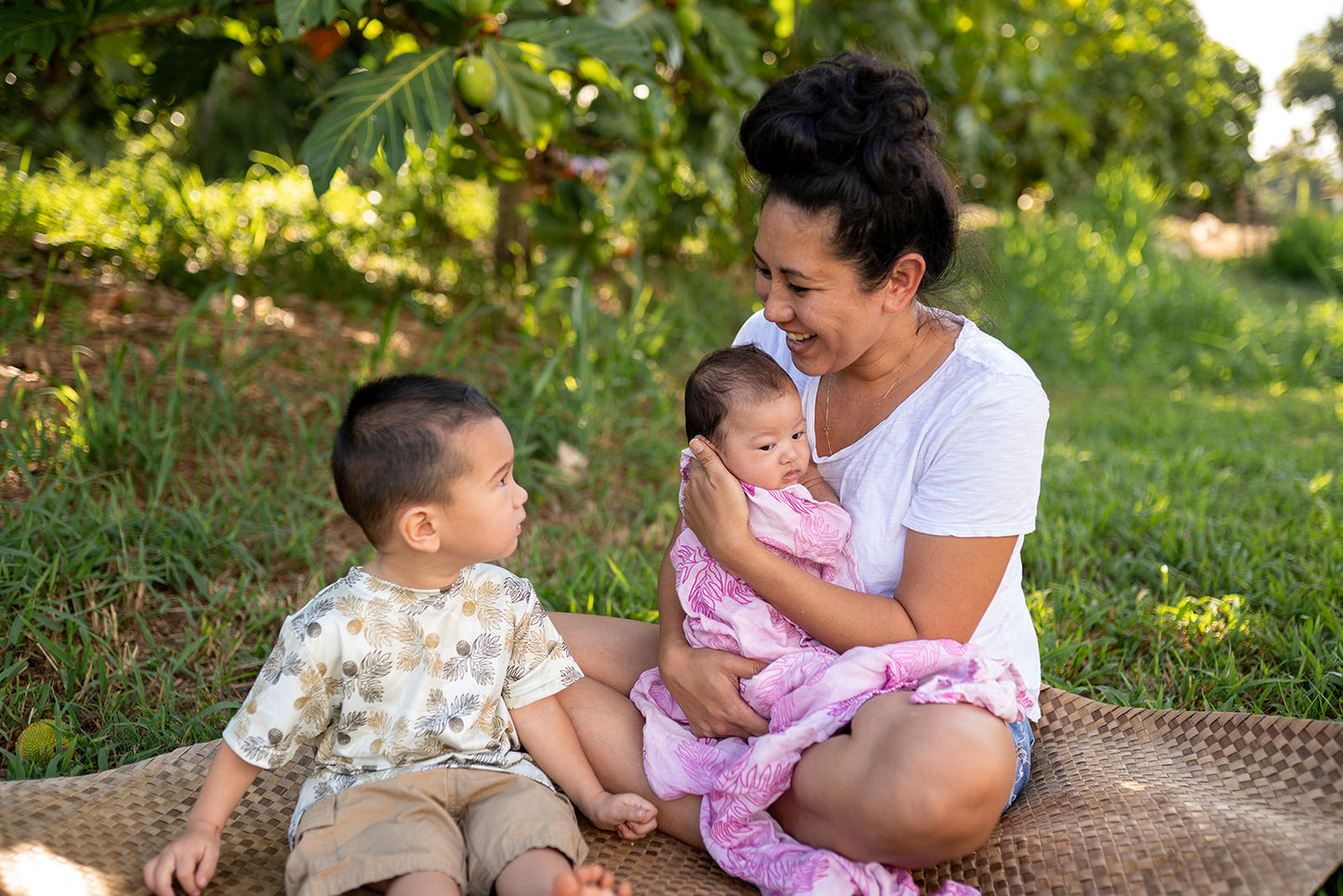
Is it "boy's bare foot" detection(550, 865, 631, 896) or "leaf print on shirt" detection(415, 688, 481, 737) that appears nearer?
"boy's bare foot" detection(550, 865, 631, 896)

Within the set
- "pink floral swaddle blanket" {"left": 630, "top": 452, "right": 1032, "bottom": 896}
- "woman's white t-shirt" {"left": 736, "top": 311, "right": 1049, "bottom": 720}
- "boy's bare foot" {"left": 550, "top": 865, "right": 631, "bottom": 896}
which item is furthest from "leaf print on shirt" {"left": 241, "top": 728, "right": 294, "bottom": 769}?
"woman's white t-shirt" {"left": 736, "top": 311, "right": 1049, "bottom": 720}

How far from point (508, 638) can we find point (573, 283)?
224 cm

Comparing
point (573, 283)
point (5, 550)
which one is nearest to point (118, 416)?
point (5, 550)

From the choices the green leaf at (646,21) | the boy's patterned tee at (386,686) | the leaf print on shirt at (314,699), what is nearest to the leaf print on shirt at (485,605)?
the boy's patterned tee at (386,686)

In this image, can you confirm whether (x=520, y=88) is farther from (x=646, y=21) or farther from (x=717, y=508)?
(x=717, y=508)

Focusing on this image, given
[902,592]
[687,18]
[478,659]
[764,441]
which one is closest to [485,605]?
[478,659]

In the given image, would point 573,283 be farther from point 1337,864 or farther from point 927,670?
point 1337,864

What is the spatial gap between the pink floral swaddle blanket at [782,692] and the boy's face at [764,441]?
1.4 inches

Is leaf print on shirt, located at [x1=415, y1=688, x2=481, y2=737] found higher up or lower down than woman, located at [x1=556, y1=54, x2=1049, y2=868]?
lower down

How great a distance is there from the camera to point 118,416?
9.00 feet

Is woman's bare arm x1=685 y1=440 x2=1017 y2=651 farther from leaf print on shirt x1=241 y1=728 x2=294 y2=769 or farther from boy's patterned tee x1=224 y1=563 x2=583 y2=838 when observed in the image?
leaf print on shirt x1=241 y1=728 x2=294 y2=769

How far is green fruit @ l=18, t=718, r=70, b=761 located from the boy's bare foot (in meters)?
1.22

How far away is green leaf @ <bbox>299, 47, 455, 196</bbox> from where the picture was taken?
7.93 ft

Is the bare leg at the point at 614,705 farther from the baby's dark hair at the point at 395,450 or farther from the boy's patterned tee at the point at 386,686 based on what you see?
the baby's dark hair at the point at 395,450
